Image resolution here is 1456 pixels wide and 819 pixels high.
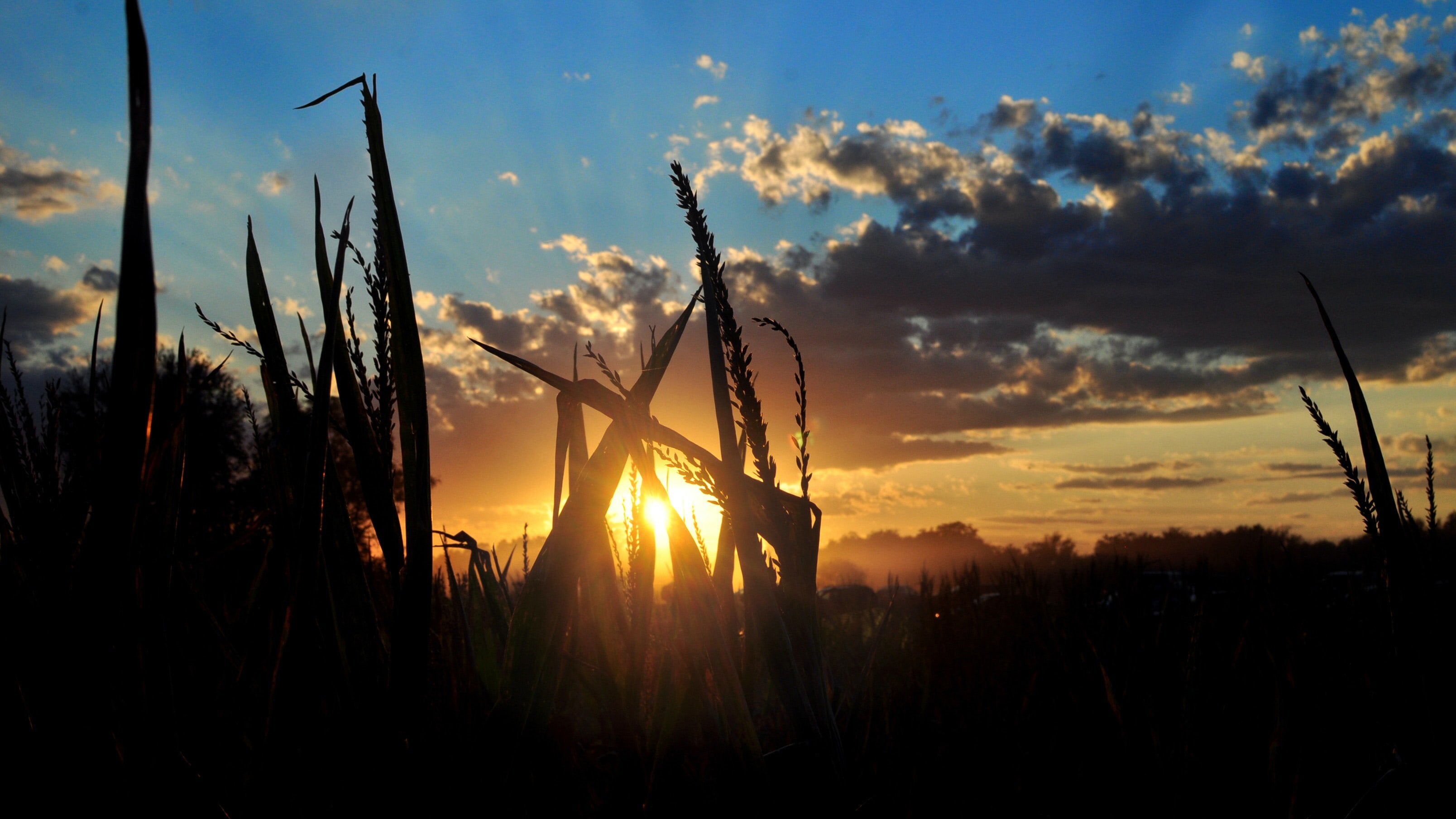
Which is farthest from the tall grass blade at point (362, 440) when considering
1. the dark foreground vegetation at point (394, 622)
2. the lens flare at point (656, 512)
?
the lens flare at point (656, 512)

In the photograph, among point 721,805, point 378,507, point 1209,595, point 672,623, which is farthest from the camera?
point 1209,595

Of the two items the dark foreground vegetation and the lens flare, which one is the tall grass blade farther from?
the lens flare

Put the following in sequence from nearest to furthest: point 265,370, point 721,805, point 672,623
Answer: point 721,805 < point 265,370 < point 672,623

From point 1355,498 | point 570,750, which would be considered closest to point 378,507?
point 570,750

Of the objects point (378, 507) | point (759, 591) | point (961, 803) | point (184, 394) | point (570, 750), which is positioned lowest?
point (961, 803)

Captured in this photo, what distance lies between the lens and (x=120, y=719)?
0.85 metres

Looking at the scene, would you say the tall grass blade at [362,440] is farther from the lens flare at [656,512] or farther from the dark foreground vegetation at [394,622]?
the lens flare at [656,512]

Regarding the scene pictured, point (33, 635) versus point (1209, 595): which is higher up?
point (33, 635)

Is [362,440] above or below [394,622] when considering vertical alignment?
above

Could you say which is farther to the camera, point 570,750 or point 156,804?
point 570,750

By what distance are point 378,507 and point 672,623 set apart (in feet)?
1.73

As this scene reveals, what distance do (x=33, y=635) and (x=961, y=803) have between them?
1737 millimetres

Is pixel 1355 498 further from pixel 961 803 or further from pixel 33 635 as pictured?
pixel 33 635

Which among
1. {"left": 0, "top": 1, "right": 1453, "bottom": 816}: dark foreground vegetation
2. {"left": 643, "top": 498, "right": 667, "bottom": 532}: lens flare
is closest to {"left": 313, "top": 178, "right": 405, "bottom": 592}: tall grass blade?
{"left": 0, "top": 1, "right": 1453, "bottom": 816}: dark foreground vegetation
